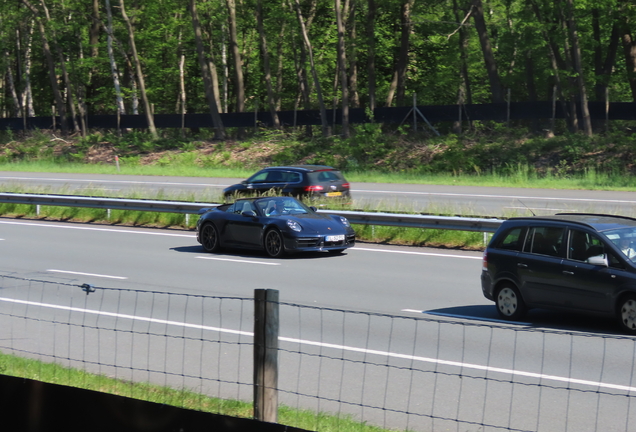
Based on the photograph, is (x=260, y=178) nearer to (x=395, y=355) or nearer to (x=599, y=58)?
(x=395, y=355)

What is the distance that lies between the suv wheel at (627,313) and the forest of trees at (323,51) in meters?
29.1

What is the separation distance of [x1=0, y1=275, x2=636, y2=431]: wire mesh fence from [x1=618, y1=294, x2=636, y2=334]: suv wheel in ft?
0.70

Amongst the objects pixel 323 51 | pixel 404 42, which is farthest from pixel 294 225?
pixel 323 51

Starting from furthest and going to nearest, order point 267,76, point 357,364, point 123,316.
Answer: point 267,76, point 123,316, point 357,364

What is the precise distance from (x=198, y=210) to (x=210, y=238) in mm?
4026

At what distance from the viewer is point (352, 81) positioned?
167 feet

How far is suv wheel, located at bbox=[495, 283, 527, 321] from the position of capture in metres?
10.9

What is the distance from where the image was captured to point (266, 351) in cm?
479

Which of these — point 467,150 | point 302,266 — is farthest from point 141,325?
point 467,150

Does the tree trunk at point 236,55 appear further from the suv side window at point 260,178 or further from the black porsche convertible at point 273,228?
the black porsche convertible at point 273,228

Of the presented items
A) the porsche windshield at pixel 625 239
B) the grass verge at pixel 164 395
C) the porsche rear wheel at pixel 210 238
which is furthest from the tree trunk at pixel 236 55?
the grass verge at pixel 164 395

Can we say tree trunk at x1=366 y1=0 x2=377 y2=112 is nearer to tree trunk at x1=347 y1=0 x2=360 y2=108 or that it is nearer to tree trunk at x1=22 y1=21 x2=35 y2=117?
tree trunk at x1=347 y1=0 x2=360 y2=108

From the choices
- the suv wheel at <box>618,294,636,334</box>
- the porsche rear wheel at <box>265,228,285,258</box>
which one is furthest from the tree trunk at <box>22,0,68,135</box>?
the suv wheel at <box>618,294,636,334</box>

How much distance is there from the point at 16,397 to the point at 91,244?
1599 centimetres
